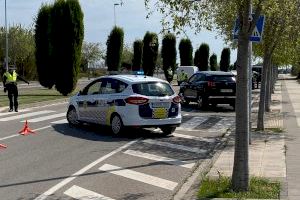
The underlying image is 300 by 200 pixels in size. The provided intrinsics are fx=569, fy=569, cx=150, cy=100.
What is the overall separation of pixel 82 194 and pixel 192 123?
10.6m

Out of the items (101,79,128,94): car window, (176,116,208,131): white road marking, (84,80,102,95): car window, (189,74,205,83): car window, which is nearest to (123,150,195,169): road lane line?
(101,79,128,94): car window

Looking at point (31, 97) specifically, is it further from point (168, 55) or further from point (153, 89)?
point (168, 55)

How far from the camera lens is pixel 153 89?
580 inches

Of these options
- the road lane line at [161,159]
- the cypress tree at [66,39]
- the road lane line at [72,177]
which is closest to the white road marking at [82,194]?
the road lane line at [72,177]

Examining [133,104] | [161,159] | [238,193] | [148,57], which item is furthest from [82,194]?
[148,57]

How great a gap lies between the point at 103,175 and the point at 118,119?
Result: 16.7 ft

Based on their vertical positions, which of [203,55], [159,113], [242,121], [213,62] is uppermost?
[203,55]

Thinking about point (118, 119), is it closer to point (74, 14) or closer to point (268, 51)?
point (268, 51)

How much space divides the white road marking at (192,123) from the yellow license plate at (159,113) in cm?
217

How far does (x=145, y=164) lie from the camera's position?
10.7 m

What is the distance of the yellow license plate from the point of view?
14398 millimetres

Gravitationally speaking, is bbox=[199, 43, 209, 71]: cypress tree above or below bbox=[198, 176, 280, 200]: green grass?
above

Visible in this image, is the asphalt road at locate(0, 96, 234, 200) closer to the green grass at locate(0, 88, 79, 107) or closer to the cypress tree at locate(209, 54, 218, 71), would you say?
the green grass at locate(0, 88, 79, 107)

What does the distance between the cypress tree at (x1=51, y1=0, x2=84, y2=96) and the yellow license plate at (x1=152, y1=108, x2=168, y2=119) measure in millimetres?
20459
